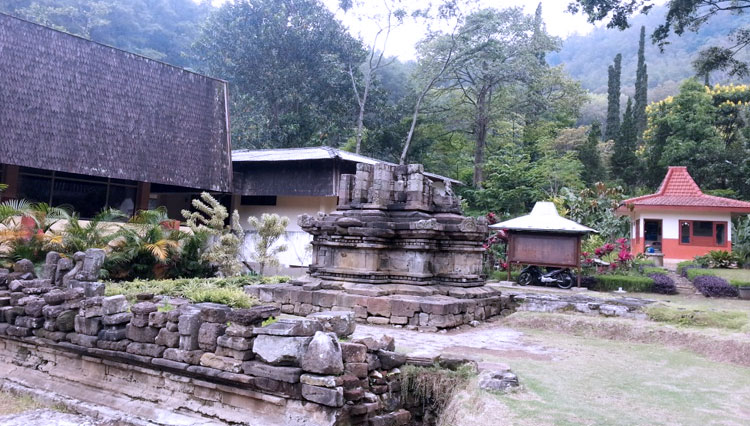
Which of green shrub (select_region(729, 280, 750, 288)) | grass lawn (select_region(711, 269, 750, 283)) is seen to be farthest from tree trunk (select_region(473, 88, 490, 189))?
green shrub (select_region(729, 280, 750, 288))

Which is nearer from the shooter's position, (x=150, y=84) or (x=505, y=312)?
(x=505, y=312)

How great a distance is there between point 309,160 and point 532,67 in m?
16.8

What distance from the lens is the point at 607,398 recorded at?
5.08 m

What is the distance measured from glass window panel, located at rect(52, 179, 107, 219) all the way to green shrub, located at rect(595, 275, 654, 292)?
16866mm

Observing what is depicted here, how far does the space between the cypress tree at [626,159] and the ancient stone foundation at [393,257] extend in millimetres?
26971

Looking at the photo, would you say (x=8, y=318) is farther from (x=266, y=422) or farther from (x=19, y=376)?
(x=266, y=422)

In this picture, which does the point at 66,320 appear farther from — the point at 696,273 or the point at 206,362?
the point at 696,273

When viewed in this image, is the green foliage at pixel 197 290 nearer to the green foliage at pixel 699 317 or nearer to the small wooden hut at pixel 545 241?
the green foliage at pixel 699 317

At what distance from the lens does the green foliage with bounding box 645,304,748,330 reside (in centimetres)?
923

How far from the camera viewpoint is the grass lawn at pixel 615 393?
4480 millimetres

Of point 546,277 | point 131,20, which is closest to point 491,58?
point 546,277

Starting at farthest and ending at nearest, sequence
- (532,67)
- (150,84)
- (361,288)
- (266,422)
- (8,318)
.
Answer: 1. (532,67)
2. (150,84)
3. (361,288)
4. (8,318)
5. (266,422)

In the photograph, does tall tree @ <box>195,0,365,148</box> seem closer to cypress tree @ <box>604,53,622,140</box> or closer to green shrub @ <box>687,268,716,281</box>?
cypress tree @ <box>604,53,622,140</box>

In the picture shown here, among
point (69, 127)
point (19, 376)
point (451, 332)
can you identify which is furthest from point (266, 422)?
point (69, 127)
